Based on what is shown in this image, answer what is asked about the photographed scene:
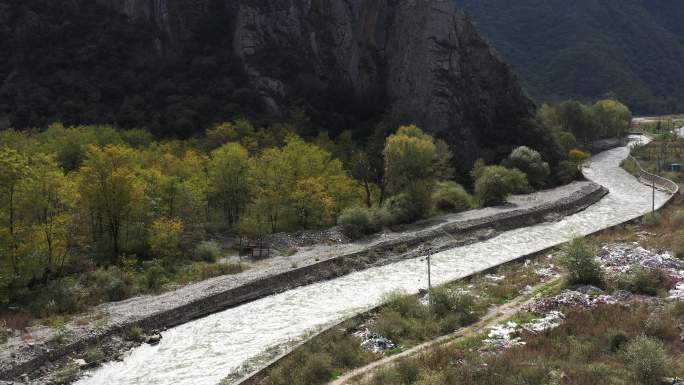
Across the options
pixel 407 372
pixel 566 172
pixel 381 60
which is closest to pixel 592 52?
pixel 381 60

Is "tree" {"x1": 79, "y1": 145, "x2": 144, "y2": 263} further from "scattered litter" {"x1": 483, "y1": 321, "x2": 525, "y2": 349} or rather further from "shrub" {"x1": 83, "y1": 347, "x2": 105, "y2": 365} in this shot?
"scattered litter" {"x1": 483, "y1": 321, "x2": 525, "y2": 349}

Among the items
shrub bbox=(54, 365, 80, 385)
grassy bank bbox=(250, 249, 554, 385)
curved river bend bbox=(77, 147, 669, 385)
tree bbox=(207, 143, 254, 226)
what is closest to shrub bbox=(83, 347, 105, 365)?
curved river bend bbox=(77, 147, 669, 385)

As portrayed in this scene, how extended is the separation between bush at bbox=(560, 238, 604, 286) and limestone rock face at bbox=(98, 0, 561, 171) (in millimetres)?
51202

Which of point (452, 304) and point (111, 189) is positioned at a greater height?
point (111, 189)

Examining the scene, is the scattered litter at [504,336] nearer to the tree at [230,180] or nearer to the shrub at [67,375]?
the shrub at [67,375]

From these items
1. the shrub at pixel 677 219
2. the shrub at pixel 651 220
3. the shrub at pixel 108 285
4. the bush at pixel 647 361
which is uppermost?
the bush at pixel 647 361

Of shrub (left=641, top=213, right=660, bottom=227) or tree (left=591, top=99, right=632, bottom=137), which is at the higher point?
tree (left=591, top=99, right=632, bottom=137)

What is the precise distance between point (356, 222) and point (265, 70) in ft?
166

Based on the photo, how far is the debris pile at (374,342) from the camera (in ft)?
73.5

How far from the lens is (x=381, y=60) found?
298ft

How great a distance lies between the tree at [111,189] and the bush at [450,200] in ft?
91.6

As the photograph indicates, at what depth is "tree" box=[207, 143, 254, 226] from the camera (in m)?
47.1

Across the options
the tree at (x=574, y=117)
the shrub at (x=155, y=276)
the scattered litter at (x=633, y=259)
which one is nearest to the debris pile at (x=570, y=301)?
the scattered litter at (x=633, y=259)

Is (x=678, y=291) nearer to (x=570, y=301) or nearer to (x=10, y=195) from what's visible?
(x=570, y=301)
